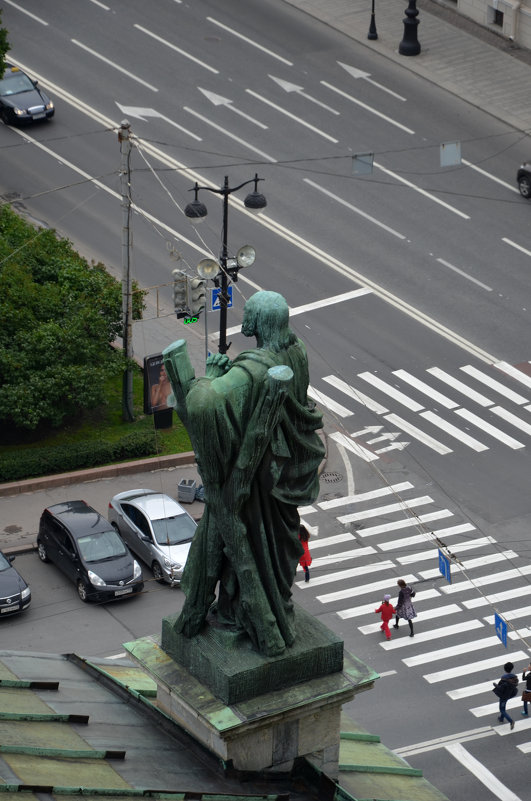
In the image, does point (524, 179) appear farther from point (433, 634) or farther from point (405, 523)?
point (433, 634)

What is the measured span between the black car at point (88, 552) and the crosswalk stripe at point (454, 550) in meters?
7.18

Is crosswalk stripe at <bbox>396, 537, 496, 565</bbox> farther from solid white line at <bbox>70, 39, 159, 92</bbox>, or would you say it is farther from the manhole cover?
solid white line at <bbox>70, 39, 159, 92</bbox>

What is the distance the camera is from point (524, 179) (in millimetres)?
60844

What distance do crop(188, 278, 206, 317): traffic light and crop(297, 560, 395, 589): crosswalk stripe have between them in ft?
26.7

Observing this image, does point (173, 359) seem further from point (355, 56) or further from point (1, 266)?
point (355, 56)

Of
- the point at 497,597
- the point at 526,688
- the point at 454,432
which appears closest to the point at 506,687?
the point at 526,688

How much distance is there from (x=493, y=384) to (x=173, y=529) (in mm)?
13367

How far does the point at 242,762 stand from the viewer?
16.6 metres

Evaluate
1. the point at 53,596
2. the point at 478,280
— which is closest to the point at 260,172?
the point at 478,280

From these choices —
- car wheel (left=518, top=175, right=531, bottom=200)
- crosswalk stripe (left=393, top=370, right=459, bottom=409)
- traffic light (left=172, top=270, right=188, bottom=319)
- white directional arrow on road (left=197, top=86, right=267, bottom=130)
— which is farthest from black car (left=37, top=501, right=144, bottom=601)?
white directional arrow on road (left=197, top=86, right=267, bottom=130)

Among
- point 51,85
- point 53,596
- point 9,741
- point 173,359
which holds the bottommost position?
point 53,596

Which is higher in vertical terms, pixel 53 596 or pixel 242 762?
pixel 242 762

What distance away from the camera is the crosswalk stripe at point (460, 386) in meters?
49.8

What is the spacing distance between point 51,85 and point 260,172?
11247mm
